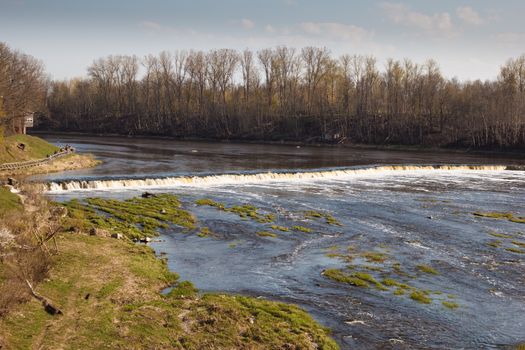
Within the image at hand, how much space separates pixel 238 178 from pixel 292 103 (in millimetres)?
88128

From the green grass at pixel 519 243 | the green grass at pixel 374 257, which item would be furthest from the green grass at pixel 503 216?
the green grass at pixel 374 257

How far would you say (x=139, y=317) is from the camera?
54.2 feet

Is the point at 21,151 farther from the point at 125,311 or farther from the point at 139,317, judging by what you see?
the point at 139,317

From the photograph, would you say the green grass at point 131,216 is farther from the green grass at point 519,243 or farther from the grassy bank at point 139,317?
the green grass at point 519,243

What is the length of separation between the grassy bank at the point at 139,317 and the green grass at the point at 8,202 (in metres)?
8.74

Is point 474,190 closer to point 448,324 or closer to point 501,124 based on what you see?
point 448,324

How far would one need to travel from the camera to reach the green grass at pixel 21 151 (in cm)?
5834

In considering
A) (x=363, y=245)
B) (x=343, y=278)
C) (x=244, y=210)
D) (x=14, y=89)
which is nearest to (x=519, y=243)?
(x=363, y=245)

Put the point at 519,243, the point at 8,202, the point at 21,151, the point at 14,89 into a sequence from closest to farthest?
the point at 8,202
the point at 519,243
the point at 21,151
the point at 14,89

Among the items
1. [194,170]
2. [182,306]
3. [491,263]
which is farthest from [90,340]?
→ [194,170]

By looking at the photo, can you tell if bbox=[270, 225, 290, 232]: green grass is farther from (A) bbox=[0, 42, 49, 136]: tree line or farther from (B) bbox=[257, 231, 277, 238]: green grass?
(A) bbox=[0, 42, 49, 136]: tree line

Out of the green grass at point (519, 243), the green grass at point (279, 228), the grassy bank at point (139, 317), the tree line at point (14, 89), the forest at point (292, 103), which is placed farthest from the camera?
the forest at point (292, 103)

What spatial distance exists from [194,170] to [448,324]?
151ft

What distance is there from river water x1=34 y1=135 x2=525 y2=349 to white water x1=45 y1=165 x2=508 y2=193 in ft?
0.49
